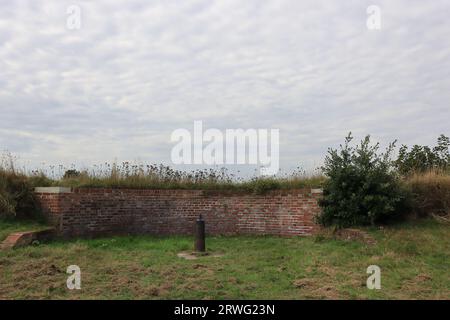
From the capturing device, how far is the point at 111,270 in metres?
7.00

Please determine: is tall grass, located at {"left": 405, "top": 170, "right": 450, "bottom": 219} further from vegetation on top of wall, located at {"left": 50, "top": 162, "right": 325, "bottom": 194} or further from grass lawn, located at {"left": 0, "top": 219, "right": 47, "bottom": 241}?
grass lawn, located at {"left": 0, "top": 219, "right": 47, "bottom": 241}

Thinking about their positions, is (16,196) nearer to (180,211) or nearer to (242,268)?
(180,211)

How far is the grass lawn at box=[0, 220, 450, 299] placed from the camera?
5797 mm

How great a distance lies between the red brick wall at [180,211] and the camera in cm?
1054

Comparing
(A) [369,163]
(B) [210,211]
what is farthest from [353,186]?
(B) [210,211]

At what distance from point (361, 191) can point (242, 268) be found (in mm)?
4278

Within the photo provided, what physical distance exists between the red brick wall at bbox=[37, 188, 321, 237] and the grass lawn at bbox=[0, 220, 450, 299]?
0.96 m

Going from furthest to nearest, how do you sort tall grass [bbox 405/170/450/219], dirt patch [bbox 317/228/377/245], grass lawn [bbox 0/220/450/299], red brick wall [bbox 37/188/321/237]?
red brick wall [bbox 37/188/321/237] < tall grass [bbox 405/170/450/219] < dirt patch [bbox 317/228/377/245] < grass lawn [bbox 0/220/450/299]

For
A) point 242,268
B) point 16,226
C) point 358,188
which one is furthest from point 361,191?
point 16,226

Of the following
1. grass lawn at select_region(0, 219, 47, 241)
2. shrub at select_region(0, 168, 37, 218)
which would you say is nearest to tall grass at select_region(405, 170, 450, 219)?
grass lawn at select_region(0, 219, 47, 241)

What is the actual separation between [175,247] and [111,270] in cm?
270

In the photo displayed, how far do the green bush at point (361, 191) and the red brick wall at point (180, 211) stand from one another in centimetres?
75

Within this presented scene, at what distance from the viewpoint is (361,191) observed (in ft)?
33.1

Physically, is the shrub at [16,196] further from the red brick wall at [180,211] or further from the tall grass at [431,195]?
the tall grass at [431,195]
